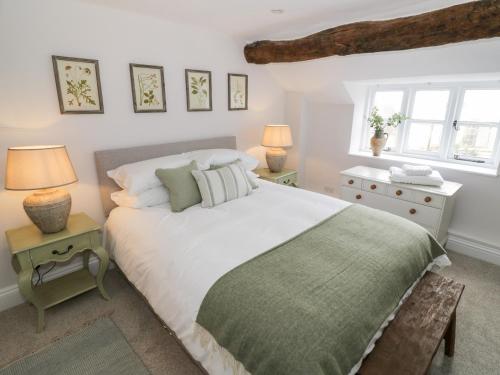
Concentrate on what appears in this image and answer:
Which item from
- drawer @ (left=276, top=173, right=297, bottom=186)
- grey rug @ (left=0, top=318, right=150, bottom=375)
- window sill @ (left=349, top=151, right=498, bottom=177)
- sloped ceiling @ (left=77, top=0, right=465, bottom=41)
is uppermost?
sloped ceiling @ (left=77, top=0, right=465, bottom=41)

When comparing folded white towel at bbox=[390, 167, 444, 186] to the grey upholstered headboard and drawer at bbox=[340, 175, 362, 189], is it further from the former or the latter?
the grey upholstered headboard

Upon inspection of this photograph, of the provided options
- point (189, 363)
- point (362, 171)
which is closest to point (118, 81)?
point (189, 363)

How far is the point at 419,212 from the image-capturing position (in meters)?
2.69

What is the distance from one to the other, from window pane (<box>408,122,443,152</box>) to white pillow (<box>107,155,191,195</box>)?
2.71m

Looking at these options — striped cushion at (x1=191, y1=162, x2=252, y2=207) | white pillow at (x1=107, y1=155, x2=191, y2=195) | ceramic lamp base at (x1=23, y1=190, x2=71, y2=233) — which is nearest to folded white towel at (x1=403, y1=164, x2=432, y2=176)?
striped cushion at (x1=191, y1=162, x2=252, y2=207)

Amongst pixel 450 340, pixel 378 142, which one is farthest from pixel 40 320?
pixel 378 142

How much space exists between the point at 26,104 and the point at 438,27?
285 cm

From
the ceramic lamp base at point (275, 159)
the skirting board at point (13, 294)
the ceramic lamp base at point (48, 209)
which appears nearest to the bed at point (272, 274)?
the ceramic lamp base at point (48, 209)

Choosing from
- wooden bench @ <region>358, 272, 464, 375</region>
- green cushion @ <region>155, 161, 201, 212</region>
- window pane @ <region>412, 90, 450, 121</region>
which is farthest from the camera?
window pane @ <region>412, 90, 450, 121</region>

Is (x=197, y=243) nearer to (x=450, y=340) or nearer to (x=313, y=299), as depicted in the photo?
(x=313, y=299)

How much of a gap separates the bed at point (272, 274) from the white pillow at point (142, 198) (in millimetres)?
56

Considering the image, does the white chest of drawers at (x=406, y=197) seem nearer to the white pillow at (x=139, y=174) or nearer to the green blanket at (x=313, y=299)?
the green blanket at (x=313, y=299)

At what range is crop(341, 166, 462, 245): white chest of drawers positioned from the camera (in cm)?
258

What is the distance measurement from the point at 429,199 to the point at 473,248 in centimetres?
72
